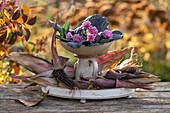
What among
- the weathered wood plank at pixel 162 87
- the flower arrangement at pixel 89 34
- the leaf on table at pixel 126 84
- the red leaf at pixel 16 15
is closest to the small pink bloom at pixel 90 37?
the flower arrangement at pixel 89 34

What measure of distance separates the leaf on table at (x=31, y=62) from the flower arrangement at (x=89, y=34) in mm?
183

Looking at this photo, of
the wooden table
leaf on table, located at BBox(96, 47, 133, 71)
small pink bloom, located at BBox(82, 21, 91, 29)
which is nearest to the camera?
the wooden table

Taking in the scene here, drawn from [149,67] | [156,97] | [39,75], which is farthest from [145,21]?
[39,75]

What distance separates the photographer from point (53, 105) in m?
0.98

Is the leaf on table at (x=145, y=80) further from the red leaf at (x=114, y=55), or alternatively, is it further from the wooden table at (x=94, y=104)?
the red leaf at (x=114, y=55)

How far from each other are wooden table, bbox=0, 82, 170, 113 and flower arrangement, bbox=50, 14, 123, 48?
26 centimetres

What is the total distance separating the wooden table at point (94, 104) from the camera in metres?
0.93

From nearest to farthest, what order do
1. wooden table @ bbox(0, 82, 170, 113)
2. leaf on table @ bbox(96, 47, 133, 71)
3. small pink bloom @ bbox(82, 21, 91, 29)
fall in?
1. wooden table @ bbox(0, 82, 170, 113)
2. small pink bloom @ bbox(82, 21, 91, 29)
3. leaf on table @ bbox(96, 47, 133, 71)

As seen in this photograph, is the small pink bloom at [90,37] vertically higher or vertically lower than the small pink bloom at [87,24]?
lower

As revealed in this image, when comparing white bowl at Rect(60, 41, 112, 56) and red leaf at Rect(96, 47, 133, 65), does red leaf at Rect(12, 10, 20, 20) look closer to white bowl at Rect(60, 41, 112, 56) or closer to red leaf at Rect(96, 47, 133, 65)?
white bowl at Rect(60, 41, 112, 56)

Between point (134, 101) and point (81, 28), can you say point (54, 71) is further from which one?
point (134, 101)

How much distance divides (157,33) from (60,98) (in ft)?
8.36

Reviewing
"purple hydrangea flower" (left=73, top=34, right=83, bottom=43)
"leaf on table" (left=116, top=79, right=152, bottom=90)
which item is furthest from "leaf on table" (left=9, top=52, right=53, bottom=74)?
"leaf on table" (left=116, top=79, right=152, bottom=90)

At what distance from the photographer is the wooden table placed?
0.93m
